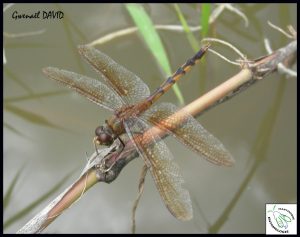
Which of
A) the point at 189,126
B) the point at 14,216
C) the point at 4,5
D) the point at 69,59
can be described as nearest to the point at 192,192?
the point at 189,126

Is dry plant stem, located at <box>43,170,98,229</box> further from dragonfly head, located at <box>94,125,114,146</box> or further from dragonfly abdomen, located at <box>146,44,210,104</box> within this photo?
dragonfly abdomen, located at <box>146,44,210,104</box>

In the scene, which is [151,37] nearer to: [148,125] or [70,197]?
[148,125]

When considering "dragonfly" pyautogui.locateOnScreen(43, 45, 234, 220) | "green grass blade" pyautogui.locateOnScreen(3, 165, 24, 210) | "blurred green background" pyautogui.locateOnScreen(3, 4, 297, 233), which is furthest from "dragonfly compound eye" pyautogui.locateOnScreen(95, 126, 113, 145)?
"green grass blade" pyautogui.locateOnScreen(3, 165, 24, 210)

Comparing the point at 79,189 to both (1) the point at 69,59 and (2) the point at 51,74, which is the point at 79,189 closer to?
(2) the point at 51,74

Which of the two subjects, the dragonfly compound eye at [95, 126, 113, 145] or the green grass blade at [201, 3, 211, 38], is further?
the green grass blade at [201, 3, 211, 38]

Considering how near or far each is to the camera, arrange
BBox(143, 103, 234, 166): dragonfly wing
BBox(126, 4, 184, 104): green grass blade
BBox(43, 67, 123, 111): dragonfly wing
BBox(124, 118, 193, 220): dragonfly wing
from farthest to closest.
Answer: BBox(126, 4, 184, 104): green grass blade
BBox(43, 67, 123, 111): dragonfly wing
BBox(143, 103, 234, 166): dragonfly wing
BBox(124, 118, 193, 220): dragonfly wing

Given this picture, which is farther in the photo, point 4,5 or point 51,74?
point 4,5
